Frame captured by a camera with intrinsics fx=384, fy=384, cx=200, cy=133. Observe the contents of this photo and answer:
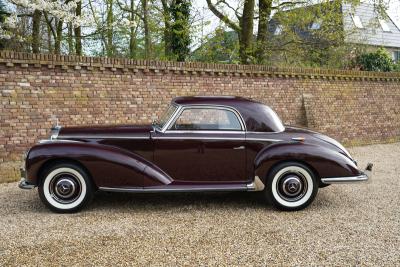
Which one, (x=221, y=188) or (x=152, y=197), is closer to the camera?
(x=221, y=188)

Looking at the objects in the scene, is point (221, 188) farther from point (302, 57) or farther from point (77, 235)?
point (302, 57)

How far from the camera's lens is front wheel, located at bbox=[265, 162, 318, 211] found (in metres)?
5.24

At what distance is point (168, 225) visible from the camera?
4617 millimetres

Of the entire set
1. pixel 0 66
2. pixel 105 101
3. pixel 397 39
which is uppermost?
pixel 397 39

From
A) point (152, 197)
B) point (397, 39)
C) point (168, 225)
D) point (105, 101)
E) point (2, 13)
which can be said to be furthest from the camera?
point (397, 39)

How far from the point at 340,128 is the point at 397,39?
29.2 meters

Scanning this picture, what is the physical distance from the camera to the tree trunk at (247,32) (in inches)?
531

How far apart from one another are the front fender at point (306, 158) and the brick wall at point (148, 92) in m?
4.27

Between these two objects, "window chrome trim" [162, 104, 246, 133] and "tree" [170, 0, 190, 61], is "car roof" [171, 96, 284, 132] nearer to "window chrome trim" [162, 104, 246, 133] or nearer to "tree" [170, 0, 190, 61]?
"window chrome trim" [162, 104, 246, 133]

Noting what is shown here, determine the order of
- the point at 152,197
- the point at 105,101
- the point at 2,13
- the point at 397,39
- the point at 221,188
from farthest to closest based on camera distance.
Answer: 1. the point at 397,39
2. the point at 2,13
3. the point at 105,101
4. the point at 152,197
5. the point at 221,188

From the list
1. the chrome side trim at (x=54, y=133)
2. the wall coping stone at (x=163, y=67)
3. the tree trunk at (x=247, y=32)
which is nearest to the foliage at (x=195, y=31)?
the tree trunk at (x=247, y=32)

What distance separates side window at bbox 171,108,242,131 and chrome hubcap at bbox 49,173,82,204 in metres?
1.50

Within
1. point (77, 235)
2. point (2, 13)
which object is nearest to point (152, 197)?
point (77, 235)

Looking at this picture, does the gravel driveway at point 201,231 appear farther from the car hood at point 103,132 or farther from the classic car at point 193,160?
the car hood at point 103,132
